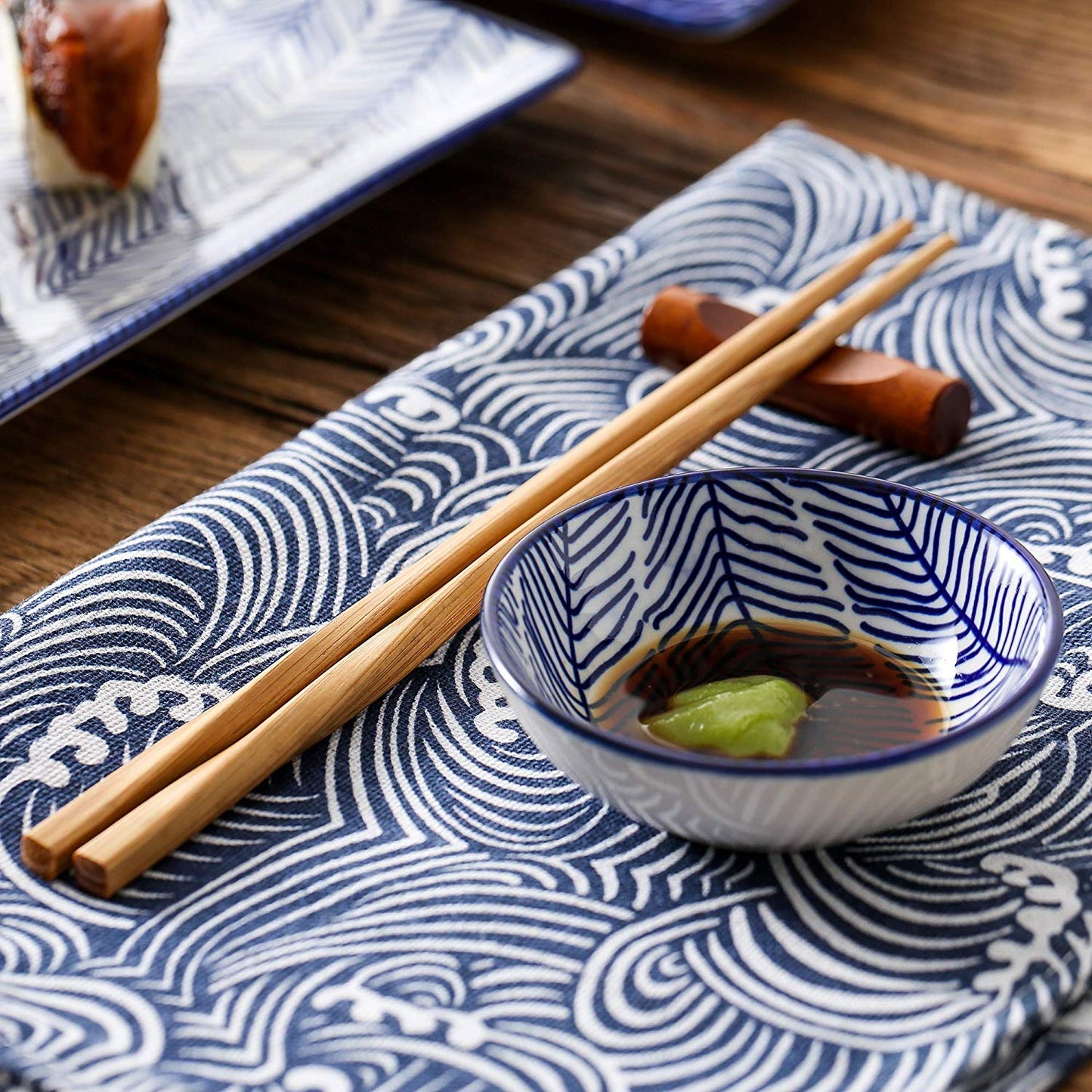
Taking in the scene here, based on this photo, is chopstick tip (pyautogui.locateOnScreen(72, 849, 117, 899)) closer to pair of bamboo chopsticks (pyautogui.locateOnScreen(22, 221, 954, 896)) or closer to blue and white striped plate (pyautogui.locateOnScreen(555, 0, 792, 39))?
pair of bamboo chopsticks (pyautogui.locateOnScreen(22, 221, 954, 896))

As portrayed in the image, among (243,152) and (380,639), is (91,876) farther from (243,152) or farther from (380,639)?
(243,152)

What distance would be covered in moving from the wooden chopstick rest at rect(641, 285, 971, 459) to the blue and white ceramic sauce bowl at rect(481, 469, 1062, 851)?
0.19 metres

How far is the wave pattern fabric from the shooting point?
549 mm

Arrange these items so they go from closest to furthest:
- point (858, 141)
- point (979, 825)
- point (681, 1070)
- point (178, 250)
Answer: point (681, 1070) < point (979, 825) < point (178, 250) < point (858, 141)

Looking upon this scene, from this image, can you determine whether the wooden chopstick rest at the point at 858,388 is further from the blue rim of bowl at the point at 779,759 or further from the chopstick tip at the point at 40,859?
Answer: the chopstick tip at the point at 40,859

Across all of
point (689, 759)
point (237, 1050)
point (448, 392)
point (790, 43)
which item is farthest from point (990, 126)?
point (237, 1050)

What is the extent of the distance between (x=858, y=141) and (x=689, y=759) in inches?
36.4

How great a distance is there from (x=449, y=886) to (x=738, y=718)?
0.44 feet

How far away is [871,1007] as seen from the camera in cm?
56

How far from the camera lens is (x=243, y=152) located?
126cm

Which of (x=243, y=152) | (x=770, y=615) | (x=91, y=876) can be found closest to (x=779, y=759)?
(x=770, y=615)

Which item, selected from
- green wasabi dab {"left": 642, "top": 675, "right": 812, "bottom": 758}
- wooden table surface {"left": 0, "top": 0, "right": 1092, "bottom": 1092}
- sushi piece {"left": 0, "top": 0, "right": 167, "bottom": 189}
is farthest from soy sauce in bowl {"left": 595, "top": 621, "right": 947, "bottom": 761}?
sushi piece {"left": 0, "top": 0, "right": 167, "bottom": 189}

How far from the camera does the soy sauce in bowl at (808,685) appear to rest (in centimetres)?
65

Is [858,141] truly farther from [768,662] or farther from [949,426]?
[768,662]
